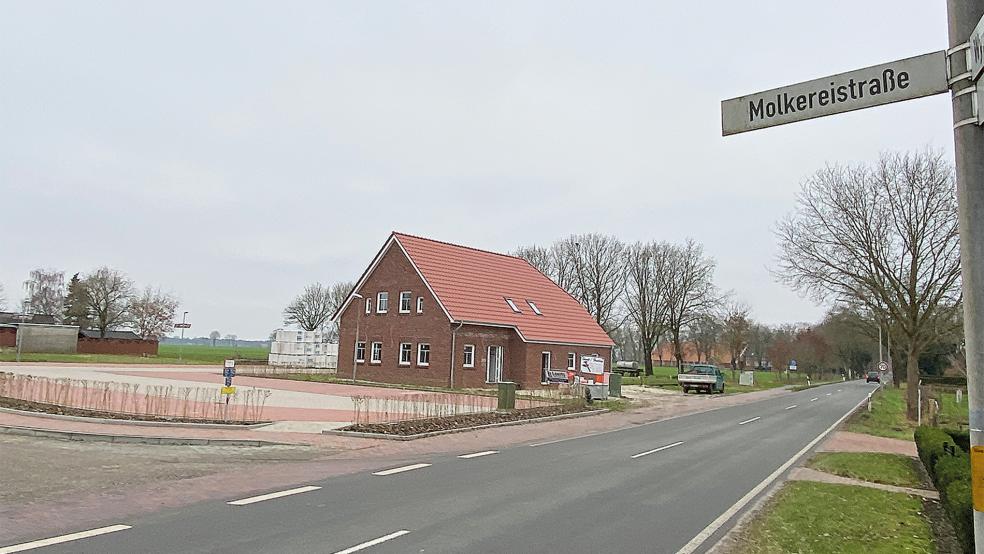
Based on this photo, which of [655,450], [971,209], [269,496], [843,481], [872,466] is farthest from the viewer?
[655,450]

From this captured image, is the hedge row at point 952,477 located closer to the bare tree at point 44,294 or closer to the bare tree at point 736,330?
the bare tree at point 736,330

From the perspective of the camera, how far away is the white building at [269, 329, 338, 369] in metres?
57.8

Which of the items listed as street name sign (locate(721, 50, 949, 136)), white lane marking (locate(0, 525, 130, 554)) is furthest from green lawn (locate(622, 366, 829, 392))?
street name sign (locate(721, 50, 949, 136))

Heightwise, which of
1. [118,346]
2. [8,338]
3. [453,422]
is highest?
[8,338]

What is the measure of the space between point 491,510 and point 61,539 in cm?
457

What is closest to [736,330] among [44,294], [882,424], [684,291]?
[684,291]

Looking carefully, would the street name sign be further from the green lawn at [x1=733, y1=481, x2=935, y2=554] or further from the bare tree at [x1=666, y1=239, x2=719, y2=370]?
the bare tree at [x1=666, y1=239, x2=719, y2=370]

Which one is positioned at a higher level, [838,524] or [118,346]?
[118,346]

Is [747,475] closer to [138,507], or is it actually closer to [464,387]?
[138,507]

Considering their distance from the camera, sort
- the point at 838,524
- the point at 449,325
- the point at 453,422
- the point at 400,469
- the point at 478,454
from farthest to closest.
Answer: the point at 449,325
the point at 453,422
the point at 478,454
the point at 400,469
the point at 838,524

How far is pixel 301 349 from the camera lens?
2325 inches

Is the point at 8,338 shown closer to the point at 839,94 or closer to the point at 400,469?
the point at 400,469

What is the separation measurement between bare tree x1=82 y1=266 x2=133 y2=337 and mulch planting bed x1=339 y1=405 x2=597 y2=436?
68.9m

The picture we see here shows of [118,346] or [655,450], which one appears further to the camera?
[118,346]
